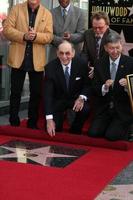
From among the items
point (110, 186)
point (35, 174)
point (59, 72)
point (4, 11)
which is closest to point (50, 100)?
point (59, 72)

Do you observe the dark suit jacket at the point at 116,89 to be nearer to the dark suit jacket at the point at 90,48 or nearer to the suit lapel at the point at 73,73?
the suit lapel at the point at 73,73

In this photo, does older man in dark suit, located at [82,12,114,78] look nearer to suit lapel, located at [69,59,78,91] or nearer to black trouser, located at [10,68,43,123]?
suit lapel, located at [69,59,78,91]

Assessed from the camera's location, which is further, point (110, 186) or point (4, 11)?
point (4, 11)

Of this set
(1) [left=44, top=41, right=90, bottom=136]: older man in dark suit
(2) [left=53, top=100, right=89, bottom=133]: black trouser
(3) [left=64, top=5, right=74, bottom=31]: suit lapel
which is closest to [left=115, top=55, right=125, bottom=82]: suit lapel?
(1) [left=44, top=41, right=90, bottom=136]: older man in dark suit

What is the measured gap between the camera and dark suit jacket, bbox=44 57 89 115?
5.25m

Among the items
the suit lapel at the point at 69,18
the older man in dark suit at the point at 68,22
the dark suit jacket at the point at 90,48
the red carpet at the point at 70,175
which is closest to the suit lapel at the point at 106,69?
the dark suit jacket at the point at 90,48

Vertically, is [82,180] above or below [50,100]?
below

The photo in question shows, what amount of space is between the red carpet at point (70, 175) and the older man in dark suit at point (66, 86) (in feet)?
0.99

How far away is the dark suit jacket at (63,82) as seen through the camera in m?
5.25

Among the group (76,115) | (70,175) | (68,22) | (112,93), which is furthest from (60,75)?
(70,175)

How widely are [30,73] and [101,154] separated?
1.46m

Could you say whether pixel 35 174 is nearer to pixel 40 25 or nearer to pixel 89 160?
pixel 89 160

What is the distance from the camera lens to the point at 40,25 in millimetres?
5555

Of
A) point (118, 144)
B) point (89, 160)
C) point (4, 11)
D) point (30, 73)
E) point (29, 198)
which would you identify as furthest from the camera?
point (4, 11)
